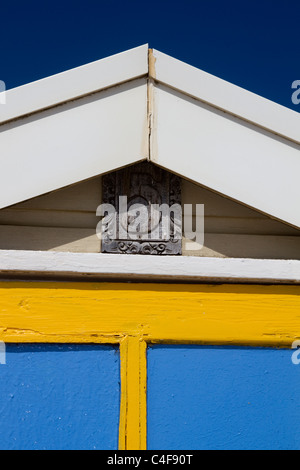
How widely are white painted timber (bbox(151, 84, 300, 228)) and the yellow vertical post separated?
564 mm

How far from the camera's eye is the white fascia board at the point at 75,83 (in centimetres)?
134

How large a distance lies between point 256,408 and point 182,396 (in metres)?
0.24

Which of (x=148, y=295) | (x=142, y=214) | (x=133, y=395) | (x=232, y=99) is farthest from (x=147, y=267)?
(x=232, y=99)

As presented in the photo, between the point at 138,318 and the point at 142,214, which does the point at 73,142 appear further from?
the point at 138,318

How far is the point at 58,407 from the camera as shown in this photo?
134 centimetres

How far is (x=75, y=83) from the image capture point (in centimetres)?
138

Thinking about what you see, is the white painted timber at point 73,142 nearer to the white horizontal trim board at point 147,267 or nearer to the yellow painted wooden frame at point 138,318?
the white horizontal trim board at point 147,267

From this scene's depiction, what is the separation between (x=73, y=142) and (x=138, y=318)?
0.58m

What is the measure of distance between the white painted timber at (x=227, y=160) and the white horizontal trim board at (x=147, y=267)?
18 centimetres

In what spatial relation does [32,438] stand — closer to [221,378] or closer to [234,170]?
[221,378]

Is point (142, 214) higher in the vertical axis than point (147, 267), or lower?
higher

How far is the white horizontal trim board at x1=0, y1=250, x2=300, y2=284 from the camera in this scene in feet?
4.46

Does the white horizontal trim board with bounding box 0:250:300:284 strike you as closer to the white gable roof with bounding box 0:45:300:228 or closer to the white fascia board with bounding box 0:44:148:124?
the white gable roof with bounding box 0:45:300:228
